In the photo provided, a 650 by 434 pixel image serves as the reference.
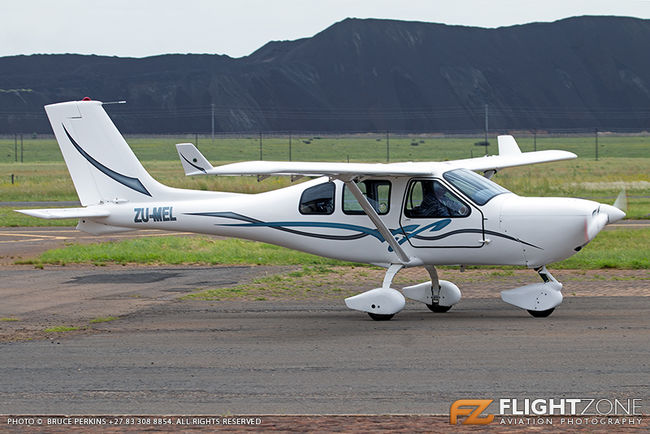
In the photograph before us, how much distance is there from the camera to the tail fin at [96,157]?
53.6 ft

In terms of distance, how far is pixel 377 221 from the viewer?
14562 mm

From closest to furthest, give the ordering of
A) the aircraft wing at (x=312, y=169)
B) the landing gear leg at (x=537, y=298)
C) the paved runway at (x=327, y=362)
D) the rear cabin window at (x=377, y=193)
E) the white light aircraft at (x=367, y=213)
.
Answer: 1. the paved runway at (x=327, y=362)
2. the aircraft wing at (x=312, y=169)
3. the white light aircraft at (x=367, y=213)
4. the landing gear leg at (x=537, y=298)
5. the rear cabin window at (x=377, y=193)

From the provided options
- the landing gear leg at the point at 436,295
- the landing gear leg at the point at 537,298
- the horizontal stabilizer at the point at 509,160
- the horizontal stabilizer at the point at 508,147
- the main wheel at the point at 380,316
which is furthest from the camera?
the horizontal stabilizer at the point at 508,147

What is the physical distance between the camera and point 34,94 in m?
185

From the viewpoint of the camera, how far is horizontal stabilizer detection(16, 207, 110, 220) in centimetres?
1530

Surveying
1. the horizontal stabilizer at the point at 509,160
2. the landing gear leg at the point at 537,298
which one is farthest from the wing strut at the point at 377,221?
the horizontal stabilizer at the point at 509,160

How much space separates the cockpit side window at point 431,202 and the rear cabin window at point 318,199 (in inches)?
48.9

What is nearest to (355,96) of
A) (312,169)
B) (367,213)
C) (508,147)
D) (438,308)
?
(508,147)

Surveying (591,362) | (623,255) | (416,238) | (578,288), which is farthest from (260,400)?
(623,255)

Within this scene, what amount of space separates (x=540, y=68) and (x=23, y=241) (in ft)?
594

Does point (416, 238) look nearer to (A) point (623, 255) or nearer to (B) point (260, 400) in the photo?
(B) point (260, 400)


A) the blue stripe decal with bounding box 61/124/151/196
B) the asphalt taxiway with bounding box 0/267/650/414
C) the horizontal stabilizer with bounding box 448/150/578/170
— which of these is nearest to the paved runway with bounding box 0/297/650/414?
the asphalt taxiway with bounding box 0/267/650/414

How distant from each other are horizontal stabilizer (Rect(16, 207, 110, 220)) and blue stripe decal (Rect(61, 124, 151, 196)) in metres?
0.61

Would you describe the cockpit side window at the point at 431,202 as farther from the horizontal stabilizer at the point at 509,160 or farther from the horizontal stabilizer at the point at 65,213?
the horizontal stabilizer at the point at 65,213
